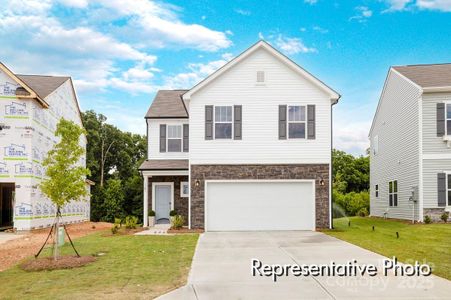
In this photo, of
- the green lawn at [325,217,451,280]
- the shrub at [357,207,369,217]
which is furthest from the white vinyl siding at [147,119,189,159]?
the shrub at [357,207,369,217]

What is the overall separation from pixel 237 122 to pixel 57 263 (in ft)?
35.3

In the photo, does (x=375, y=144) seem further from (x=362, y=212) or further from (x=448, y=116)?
(x=448, y=116)

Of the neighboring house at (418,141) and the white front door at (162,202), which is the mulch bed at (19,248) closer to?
the white front door at (162,202)

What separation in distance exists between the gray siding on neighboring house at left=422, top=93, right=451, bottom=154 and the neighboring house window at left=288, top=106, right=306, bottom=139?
248 inches

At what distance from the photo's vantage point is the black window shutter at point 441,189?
21672mm

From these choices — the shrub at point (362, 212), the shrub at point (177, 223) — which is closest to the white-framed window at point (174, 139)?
the shrub at point (177, 223)

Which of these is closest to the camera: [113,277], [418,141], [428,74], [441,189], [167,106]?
[113,277]

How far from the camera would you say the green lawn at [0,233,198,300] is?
821cm

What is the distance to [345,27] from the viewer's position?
23.2m

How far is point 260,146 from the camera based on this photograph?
66.1ft

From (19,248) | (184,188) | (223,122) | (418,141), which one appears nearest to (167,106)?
(184,188)

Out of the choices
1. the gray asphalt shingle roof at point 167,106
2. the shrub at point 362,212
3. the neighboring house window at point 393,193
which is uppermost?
the gray asphalt shingle roof at point 167,106

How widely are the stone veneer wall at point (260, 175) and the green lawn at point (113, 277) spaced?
5809mm

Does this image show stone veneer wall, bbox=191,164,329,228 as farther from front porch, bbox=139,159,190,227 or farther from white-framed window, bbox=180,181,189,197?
white-framed window, bbox=180,181,189,197
